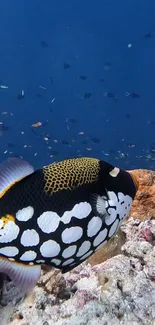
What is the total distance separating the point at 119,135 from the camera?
22.0m

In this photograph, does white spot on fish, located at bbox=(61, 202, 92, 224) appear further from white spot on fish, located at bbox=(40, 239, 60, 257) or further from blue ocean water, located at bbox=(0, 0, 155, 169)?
blue ocean water, located at bbox=(0, 0, 155, 169)

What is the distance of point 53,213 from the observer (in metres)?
1.75

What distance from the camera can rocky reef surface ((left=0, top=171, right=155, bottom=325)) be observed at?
7.63 ft

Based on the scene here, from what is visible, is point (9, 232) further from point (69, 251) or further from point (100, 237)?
point (100, 237)

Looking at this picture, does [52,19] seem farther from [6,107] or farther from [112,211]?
[112,211]

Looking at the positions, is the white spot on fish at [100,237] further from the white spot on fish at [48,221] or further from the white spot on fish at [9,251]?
the white spot on fish at [9,251]

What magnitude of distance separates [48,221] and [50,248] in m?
0.12

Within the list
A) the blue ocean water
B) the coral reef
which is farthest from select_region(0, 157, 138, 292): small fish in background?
the blue ocean water

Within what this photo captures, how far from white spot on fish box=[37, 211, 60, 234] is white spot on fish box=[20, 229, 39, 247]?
0.13 feet

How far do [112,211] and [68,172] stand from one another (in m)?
0.28

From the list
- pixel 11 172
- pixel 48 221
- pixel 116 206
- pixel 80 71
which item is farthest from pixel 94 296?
pixel 80 71

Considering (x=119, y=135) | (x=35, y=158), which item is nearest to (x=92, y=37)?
(x=119, y=135)

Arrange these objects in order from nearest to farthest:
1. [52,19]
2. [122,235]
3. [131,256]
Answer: [131,256], [122,235], [52,19]

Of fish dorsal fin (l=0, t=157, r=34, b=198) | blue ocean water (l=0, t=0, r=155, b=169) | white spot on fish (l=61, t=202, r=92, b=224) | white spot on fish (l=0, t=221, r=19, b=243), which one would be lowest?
blue ocean water (l=0, t=0, r=155, b=169)
